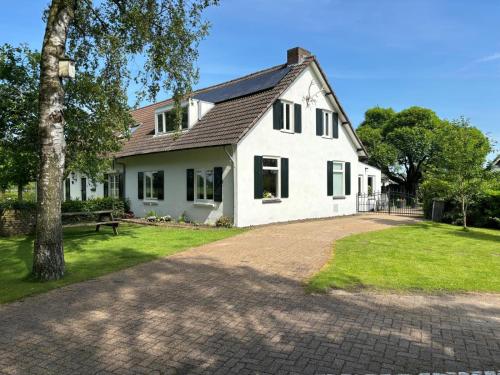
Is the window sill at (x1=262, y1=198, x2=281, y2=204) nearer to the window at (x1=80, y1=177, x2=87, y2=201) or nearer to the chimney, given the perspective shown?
the chimney

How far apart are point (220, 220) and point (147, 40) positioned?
8072mm

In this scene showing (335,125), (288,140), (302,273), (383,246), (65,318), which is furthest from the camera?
(335,125)

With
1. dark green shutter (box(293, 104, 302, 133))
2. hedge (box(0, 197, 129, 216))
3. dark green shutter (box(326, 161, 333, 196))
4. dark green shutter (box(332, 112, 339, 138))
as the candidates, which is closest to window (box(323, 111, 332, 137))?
dark green shutter (box(332, 112, 339, 138))

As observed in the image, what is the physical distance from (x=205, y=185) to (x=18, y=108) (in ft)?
24.4

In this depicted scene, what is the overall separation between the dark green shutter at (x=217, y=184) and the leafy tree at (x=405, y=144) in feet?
72.2

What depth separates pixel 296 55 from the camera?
18.5 meters

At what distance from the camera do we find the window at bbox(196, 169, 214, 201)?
16.7 m

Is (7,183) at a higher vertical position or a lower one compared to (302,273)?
higher

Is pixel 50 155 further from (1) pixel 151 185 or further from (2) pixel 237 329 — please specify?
(1) pixel 151 185

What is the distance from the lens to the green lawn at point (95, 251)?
23.7ft

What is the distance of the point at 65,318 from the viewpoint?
5.39 meters

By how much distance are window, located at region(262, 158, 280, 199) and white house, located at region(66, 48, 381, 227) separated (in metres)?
0.04

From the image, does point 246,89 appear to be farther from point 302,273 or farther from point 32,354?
point 32,354

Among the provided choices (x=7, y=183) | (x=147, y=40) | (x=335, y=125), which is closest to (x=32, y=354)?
(x=147, y=40)
